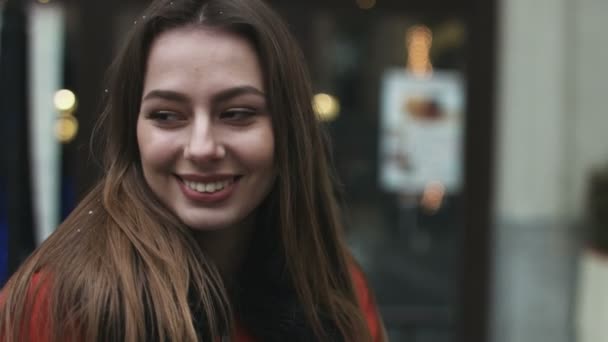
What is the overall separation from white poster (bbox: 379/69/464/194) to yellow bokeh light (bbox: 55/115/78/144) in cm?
207

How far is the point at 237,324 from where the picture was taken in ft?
5.63

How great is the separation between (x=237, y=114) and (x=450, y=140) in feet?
13.2

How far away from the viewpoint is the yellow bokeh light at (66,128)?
5.12m

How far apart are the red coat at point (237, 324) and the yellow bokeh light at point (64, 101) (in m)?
3.48

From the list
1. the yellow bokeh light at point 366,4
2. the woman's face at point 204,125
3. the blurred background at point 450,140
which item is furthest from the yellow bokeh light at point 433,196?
the woman's face at point 204,125

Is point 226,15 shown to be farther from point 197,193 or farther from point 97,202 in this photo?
point 97,202

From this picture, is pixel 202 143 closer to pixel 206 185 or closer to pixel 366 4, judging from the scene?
pixel 206 185

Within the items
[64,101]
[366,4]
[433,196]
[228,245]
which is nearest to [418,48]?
[366,4]

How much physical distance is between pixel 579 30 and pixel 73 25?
10.9 feet

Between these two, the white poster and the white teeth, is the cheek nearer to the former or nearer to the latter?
the white teeth

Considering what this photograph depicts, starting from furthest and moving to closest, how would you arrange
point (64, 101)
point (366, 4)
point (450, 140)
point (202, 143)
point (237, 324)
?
point (450, 140)
point (366, 4)
point (64, 101)
point (237, 324)
point (202, 143)

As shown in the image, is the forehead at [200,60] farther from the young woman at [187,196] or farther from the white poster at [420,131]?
the white poster at [420,131]

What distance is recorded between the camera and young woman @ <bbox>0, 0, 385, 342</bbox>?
1.45 metres

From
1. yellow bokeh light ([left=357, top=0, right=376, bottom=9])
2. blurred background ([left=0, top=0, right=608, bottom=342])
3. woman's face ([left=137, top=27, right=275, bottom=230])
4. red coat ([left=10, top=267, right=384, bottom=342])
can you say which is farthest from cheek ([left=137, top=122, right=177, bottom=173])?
yellow bokeh light ([left=357, top=0, right=376, bottom=9])
